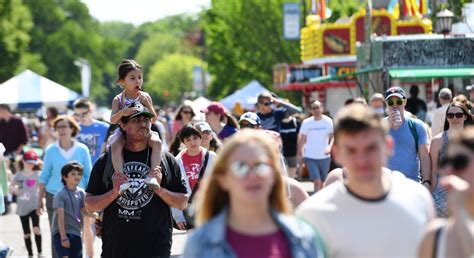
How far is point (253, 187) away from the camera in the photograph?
4.95m

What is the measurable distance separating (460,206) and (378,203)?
0.57 m

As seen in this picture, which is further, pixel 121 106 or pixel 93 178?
pixel 121 106

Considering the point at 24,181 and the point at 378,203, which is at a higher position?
the point at 378,203

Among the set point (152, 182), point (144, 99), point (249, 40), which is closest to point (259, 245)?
point (152, 182)

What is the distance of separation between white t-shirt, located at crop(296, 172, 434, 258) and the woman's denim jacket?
0.17m

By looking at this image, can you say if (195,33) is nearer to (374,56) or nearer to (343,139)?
(374,56)

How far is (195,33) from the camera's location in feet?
538

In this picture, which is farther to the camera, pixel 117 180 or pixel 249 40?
pixel 249 40

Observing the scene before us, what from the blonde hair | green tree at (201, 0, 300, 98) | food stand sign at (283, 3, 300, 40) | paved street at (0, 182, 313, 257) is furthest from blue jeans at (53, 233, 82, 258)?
green tree at (201, 0, 300, 98)

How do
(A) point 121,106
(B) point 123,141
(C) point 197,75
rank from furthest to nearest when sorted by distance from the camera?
(C) point 197,75, (A) point 121,106, (B) point 123,141

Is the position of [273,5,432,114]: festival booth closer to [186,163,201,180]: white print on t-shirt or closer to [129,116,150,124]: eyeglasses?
[186,163,201,180]: white print on t-shirt

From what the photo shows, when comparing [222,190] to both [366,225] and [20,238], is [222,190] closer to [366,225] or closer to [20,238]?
[366,225]

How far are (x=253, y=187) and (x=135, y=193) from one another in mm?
3641

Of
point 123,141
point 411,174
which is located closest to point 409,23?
point 411,174
